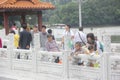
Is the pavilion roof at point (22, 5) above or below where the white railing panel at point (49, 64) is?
above

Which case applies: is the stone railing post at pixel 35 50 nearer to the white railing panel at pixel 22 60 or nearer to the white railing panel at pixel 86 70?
the white railing panel at pixel 22 60

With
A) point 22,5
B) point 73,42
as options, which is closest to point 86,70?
point 73,42

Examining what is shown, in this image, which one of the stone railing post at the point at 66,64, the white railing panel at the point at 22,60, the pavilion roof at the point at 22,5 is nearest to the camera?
the stone railing post at the point at 66,64

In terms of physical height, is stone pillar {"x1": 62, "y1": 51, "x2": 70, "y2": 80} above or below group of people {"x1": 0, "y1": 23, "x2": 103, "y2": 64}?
below

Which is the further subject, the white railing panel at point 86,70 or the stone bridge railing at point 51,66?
the white railing panel at point 86,70

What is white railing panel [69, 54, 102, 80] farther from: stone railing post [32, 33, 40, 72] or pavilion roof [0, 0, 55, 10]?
pavilion roof [0, 0, 55, 10]

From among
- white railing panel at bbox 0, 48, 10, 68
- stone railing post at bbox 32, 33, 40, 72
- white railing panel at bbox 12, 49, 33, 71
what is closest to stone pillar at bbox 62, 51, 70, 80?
stone railing post at bbox 32, 33, 40, 72

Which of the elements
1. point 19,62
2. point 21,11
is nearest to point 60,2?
point 21,11

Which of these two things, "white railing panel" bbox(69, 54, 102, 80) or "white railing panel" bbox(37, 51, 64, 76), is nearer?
"white railing panel" bbox(69, 54, 102, 80)

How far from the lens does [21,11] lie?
16.9m

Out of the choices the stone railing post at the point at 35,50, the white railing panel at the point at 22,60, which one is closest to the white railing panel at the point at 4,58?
the white railing panel at the point at 22,60

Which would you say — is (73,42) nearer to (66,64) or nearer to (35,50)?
(35,50)

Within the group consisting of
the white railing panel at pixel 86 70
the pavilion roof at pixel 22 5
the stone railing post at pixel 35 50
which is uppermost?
the pavilion roof at pixel 22 5

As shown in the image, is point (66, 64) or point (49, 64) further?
point (49, 64)
